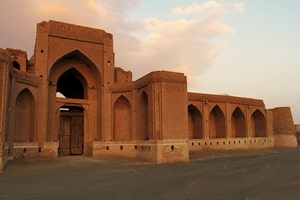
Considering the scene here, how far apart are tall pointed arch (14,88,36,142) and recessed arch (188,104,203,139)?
16.2 meters

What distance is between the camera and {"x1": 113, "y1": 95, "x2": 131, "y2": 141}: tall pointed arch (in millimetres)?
25562

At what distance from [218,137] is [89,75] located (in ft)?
54.7

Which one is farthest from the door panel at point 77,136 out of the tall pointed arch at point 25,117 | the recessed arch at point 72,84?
the tall pointed arch at point 25,117

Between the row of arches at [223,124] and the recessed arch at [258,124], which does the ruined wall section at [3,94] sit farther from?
the recessed arch at [258,124]

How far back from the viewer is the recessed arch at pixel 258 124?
38062 mm

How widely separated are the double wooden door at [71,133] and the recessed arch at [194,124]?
11657 millimetres

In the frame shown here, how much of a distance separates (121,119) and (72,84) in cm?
846

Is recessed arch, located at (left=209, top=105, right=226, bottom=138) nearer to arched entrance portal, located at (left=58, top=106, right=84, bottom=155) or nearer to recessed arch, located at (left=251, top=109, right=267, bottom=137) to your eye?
recessed arch, located at (left=251, top=109, right=267, bottom=137)

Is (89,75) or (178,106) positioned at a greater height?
(89,75)

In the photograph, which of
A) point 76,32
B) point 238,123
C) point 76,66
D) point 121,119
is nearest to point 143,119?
point 121,119

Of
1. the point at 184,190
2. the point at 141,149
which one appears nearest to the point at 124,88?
the point at 141,149

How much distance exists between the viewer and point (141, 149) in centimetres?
2322

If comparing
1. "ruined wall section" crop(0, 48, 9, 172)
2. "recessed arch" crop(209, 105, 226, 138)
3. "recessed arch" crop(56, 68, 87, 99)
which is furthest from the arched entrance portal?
"recessed arch" crop(209, 105, 226, 138)

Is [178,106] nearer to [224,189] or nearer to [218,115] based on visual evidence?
[224,189]
